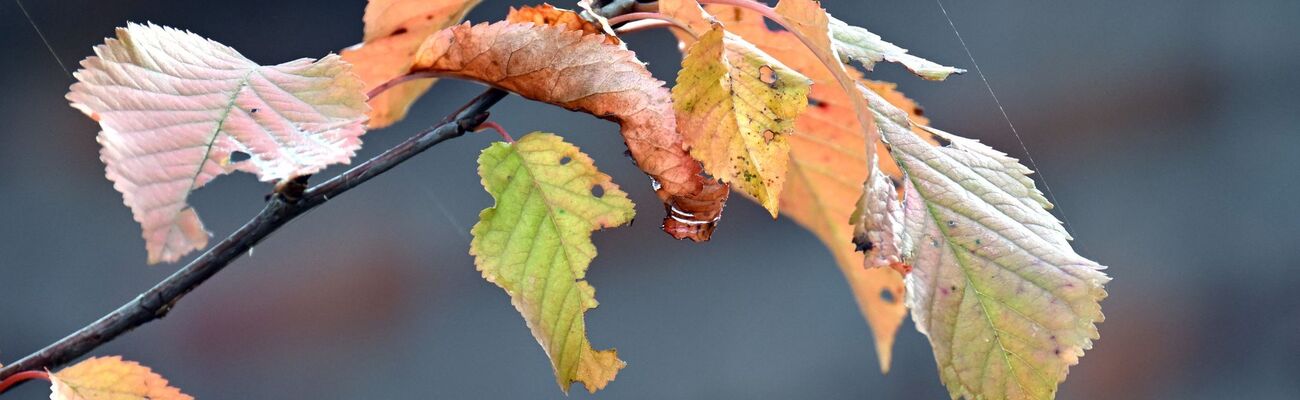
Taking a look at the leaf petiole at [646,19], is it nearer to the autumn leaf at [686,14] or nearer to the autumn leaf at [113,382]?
the autumn leaf at [686,14]

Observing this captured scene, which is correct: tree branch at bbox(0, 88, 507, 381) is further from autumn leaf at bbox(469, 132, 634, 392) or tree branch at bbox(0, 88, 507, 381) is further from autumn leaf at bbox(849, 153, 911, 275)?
autumn leaf at bbox(849, 153, 911, 275)

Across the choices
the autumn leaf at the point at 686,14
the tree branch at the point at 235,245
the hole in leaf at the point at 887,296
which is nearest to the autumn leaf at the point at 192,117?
the tree branch at the point at 235,245

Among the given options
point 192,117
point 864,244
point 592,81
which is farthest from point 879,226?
point 192,117

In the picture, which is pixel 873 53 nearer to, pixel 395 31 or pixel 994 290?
pixel 994 290

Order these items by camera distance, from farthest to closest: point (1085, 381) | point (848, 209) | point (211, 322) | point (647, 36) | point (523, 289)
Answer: point (1085, 381), point (211, 322), point (647, 36), point (848, 209), point (523, 289)

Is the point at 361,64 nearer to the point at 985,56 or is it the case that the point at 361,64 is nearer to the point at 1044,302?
the point at 1044,302

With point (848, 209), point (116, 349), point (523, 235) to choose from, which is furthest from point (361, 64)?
point (116, 349)
